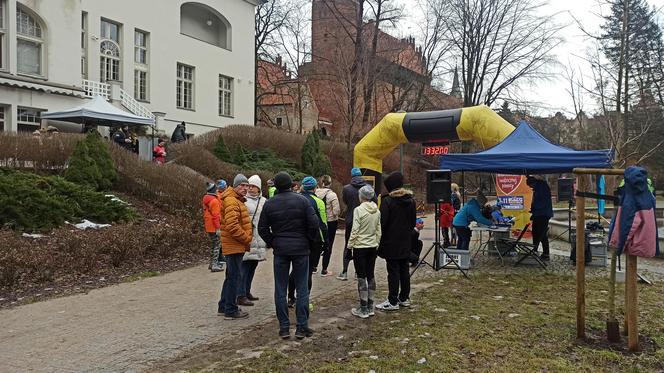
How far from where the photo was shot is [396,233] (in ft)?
23.3

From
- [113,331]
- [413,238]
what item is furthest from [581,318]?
[113,331]

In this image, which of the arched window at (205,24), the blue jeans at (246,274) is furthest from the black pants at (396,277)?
the arched window at (205,24)

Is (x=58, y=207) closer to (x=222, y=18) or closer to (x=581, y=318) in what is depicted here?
(x=581, y=318)

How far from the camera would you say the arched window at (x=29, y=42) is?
23.7 metres

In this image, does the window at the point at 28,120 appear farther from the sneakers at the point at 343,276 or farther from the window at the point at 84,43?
the sneakers at the point at 343,276

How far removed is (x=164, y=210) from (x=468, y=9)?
26965 mm

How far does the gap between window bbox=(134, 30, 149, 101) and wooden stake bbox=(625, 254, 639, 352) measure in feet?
95.3

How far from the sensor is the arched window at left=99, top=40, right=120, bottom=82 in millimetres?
28438

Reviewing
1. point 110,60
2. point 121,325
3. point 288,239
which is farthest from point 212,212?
point 110,60

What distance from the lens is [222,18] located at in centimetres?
3709

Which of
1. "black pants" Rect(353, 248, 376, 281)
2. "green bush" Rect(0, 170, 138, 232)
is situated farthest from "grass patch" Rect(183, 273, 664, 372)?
"green bush" Rect(0, 170, 138, 232)

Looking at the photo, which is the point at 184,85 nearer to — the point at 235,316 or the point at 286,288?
the point at 235,316

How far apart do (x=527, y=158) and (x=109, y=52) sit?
25.2 metres

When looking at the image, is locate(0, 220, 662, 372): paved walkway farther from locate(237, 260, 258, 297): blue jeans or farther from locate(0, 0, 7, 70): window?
locate(0, 0, 7, 70): window
